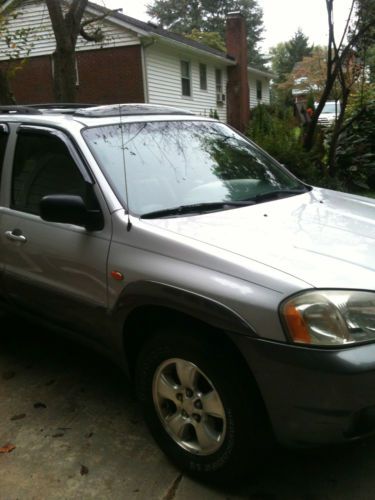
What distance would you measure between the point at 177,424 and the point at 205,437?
194 millimetres

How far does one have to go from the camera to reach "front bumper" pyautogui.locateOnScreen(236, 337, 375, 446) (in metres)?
2.11

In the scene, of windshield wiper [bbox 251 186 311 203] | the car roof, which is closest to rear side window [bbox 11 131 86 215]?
the car roof

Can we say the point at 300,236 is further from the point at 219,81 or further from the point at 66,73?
the point at 219,81

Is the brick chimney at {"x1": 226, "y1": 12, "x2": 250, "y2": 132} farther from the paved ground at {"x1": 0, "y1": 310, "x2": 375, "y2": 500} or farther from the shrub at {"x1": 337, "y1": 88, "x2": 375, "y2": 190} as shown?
the paved ground at {"x1": 0, "y1": 310, "x2": 375, "y2": 500}

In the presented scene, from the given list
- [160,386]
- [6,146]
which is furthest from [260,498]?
[6,146]

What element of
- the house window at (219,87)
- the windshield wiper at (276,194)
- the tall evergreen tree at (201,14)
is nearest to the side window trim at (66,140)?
the windshield wiper at (276,194)

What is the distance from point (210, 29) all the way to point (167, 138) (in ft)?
179

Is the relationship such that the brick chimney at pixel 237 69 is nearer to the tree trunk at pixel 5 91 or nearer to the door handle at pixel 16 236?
the tree trunk at pixel 5 91

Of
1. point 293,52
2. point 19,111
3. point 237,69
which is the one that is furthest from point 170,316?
point 293,52

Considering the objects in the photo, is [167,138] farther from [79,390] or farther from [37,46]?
[37,46]

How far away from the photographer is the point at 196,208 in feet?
9.98

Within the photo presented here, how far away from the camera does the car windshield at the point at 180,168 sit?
10.1 ft

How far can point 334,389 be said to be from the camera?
2.11m

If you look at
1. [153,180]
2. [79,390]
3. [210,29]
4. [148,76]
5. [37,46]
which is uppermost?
[210,29]
